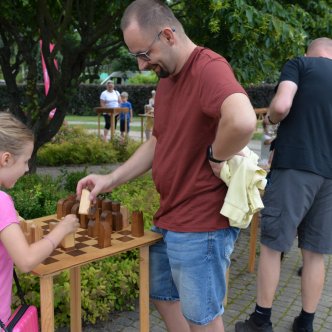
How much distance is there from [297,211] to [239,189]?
1.10 m

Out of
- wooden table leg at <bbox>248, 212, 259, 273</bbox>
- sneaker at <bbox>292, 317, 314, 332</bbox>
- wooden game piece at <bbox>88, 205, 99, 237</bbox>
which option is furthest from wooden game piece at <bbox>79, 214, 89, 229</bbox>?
wooden table leg at <bbox>248, 212, 259, 273</bbox>

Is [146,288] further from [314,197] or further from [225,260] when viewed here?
[314,197]

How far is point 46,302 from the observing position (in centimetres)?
217

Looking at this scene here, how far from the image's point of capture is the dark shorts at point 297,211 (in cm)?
310

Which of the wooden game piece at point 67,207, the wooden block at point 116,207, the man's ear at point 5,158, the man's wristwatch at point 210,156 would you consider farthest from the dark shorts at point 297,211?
the man's ear at point 5,158

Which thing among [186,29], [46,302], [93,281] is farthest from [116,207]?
[186,29]

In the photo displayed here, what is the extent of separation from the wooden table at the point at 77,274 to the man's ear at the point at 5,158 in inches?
19.2

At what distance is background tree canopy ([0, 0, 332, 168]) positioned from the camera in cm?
412

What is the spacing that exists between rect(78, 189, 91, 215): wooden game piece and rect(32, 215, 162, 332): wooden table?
0.68 ft

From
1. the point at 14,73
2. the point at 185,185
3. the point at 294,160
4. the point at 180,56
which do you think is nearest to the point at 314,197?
the point at 294,160

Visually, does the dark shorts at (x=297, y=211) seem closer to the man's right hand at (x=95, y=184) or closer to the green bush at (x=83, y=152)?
the man's right hand at (x=95, y=184)

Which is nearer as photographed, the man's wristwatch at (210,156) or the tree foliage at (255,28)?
the man's wristwatch at (210,156)

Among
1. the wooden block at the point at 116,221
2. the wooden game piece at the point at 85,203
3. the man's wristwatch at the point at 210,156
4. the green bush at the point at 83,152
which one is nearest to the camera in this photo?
the man's wristwatch at the point at 210,156

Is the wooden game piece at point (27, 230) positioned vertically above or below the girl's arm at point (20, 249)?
below
